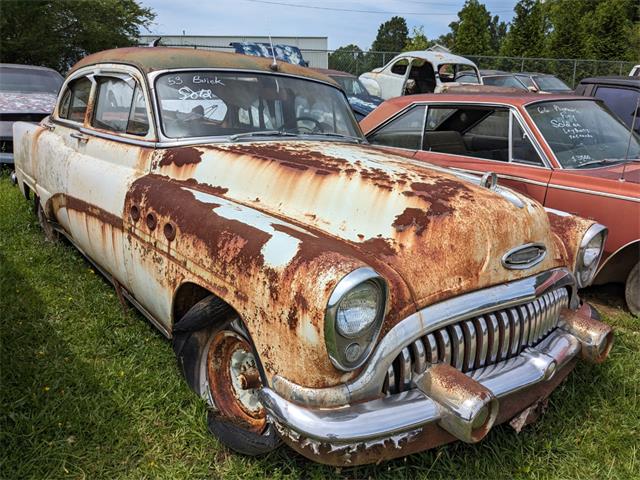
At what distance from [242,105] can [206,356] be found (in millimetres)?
1593

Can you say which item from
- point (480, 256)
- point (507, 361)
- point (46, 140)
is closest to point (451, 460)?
point (507, 361)

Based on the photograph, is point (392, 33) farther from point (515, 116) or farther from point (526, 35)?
point (515, 116)

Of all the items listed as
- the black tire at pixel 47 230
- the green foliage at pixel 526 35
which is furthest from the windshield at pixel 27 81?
the green foliage at pixel 526 35

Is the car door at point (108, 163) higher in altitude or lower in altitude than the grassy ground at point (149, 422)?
higher

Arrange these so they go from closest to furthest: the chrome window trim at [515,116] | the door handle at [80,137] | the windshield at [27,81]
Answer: the door handle at [80,137] < the chrome window trim at [515,116] < the windshield at [27,81]

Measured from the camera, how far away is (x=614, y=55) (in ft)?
85.8

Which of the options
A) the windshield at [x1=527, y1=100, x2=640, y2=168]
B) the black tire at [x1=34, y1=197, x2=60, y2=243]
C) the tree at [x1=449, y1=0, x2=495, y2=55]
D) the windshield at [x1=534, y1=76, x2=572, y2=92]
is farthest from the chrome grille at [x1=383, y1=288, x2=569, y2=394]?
the tree at [x1=449, y1=0, x2=495, y2=55]

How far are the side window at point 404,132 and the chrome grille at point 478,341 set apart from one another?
2.97 metres

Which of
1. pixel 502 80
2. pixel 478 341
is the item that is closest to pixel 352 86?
pixel 502 80

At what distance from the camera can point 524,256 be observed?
241 cm

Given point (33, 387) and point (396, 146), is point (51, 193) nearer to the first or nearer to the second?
point (33, 387)

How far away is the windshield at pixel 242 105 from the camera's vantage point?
316 centimetres

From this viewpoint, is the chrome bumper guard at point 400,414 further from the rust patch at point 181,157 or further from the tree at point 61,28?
the tree at point 61,28

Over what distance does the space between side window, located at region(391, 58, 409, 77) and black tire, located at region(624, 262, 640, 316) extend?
9189mm
